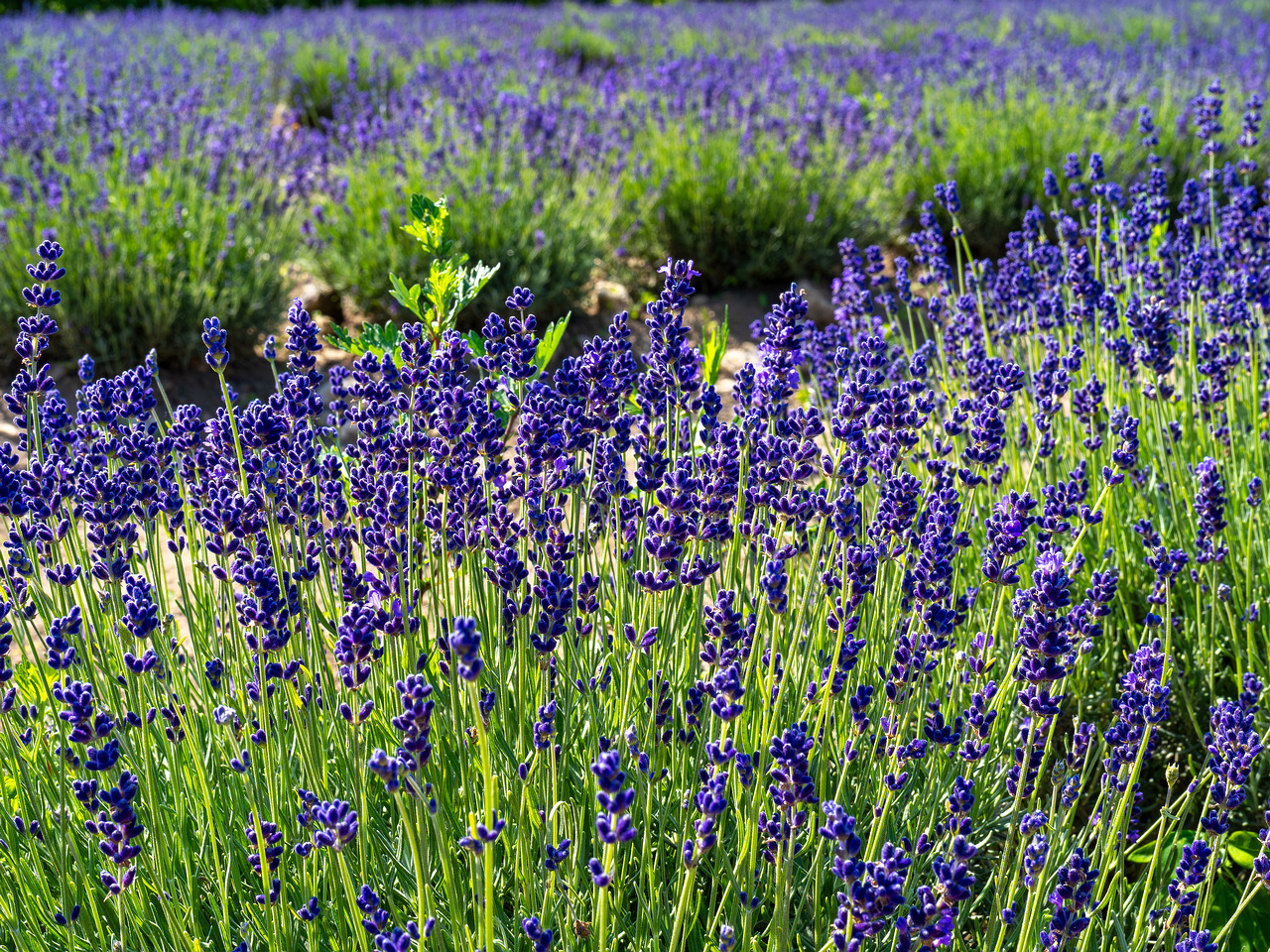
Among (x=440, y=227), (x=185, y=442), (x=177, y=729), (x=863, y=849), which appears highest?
(x=440, y=227)

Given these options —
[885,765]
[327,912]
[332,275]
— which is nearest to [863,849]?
[885,765]

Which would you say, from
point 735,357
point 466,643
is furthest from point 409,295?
point 735,357

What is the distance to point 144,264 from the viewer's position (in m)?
4.79

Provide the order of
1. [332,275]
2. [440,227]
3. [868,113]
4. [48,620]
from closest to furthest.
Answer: [48,620] → [440,227] → [332,275] → [868,113]

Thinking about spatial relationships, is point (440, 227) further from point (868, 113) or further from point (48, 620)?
point (868, 113)

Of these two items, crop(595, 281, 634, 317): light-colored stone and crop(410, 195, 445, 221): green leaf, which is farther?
crop(595, 281, 634, 317): light-colored stone

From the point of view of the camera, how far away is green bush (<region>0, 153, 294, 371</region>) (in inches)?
183

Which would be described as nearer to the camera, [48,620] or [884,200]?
[48,620]

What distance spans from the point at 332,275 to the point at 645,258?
1811 mm

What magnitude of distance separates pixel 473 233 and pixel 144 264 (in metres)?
1.51

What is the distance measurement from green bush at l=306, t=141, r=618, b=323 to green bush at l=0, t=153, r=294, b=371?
0.35 meters

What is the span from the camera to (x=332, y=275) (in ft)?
18.1

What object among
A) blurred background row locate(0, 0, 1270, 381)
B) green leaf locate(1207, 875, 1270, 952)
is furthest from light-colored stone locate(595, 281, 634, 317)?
green leaf locate(1207, 875, 1270, 952)

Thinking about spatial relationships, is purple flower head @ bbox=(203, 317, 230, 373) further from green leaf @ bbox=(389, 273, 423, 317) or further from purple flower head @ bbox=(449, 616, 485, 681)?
purple flower head @ bbox=(449, 616, 485, 681)
